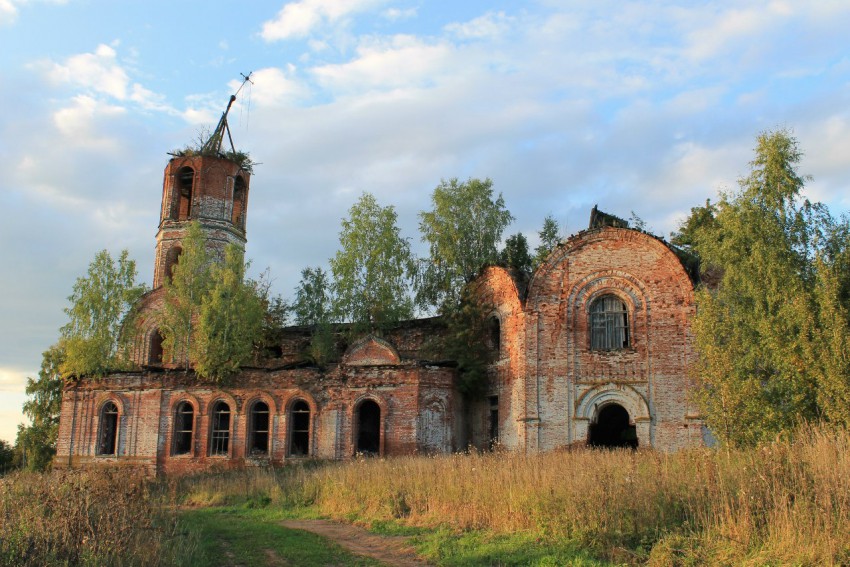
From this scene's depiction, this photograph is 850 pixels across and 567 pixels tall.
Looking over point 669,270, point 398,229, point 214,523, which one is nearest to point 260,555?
point 214,523

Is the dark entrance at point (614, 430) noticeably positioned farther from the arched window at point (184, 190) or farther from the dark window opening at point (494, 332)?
the arched window at point (184, 190)

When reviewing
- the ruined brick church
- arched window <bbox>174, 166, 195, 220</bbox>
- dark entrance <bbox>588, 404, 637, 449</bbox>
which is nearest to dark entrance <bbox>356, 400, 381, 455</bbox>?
the ruined brick church

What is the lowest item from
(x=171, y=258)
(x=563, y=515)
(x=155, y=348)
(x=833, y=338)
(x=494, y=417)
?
(x=563, y=515)

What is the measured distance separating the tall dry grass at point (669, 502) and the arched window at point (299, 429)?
34.9 ft

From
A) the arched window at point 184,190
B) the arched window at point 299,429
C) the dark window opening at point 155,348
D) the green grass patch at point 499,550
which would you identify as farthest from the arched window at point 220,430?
the green grass patch at point 499,550

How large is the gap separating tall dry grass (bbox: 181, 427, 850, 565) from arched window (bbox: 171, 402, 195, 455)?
13.2 metres

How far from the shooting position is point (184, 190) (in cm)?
3256

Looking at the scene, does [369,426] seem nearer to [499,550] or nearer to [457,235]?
[457,235]

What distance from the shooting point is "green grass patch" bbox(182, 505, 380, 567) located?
34.8ft

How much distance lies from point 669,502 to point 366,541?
4.82 metres

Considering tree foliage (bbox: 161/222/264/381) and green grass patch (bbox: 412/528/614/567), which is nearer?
green grass patch (bbox: 412/528/614/567)

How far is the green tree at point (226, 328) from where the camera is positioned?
2483cm

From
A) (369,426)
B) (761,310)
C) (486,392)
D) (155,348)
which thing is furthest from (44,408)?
(761,310)

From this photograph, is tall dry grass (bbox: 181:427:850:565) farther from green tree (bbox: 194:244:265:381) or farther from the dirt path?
green tree (bbox: 194:244:265:381)
